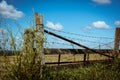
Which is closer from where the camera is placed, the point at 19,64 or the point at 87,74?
the point at 19,64

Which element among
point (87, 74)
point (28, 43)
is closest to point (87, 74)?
point (87, 74)

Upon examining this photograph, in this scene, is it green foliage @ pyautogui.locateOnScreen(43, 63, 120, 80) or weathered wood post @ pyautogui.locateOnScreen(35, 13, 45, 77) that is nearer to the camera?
weathered wood post @ pyautogui.locateOnScreen(35, 13, 45, 77)

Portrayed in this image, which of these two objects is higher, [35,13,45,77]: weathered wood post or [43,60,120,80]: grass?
[35,13,45,77]: weathered wood post

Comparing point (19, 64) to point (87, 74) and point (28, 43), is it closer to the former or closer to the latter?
point (28, 43)

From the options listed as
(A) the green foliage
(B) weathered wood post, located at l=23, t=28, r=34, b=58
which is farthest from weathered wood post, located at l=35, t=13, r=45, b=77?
(A) the green foliage

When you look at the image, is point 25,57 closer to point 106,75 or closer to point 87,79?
point 87,79

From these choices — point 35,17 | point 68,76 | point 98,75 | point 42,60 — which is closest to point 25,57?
point 42,60

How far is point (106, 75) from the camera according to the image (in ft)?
26.5

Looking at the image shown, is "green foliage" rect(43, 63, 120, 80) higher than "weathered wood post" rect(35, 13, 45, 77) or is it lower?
lower

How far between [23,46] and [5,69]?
0.73 metres

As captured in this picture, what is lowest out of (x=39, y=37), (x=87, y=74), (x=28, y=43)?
(x=87, y=74)

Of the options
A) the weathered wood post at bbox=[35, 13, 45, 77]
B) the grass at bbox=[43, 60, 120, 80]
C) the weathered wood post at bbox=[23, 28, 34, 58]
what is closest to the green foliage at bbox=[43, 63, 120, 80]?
the grass at bbox=[43, 60, 120, 80]

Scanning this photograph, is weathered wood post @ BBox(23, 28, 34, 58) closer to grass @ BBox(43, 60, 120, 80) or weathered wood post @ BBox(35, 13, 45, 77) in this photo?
weathered wood post @ BBox(35, 13, 45, 77)

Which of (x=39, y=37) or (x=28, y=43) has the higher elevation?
(x=39, y=37)
